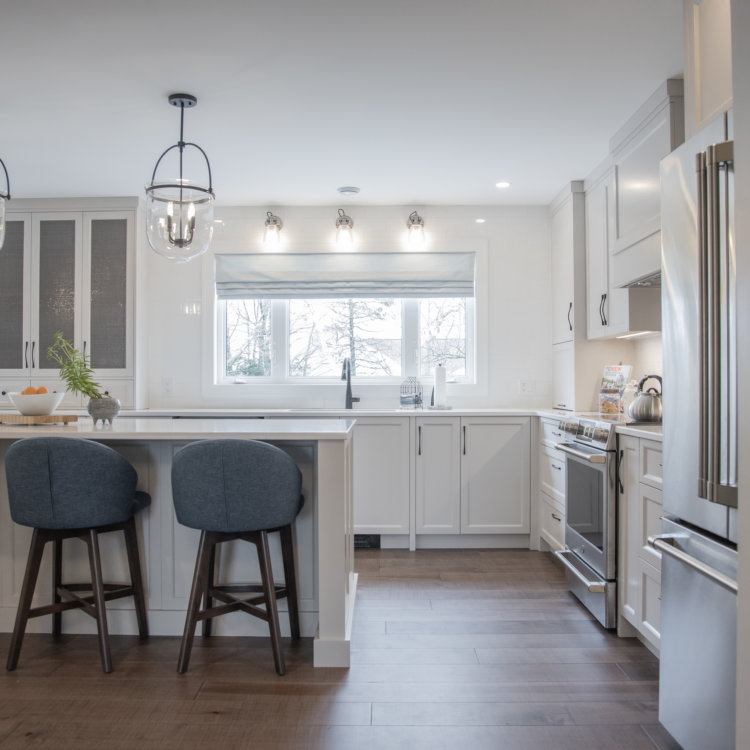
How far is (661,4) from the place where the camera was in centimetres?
208

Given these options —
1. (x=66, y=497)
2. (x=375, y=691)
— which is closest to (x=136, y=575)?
(x=66, y=497)

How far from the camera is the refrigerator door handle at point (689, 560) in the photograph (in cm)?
142

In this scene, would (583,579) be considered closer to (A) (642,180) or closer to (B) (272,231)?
(A) (642,180)

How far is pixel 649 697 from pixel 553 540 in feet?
5.18

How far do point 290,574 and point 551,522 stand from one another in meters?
1.96

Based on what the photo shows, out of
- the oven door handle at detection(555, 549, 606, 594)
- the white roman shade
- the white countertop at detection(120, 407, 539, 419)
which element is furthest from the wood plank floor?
the white roman shade

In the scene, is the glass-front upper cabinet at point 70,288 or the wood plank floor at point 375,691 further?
the glass-front upper cabinet at point 70,288

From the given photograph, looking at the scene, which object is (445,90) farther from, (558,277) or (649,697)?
(649,697)

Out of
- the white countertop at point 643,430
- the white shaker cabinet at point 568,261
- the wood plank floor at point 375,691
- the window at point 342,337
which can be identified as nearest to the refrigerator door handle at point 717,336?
the white countertop at point 643,430

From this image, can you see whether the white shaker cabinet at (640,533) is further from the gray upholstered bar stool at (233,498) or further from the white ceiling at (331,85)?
the white ceiling at (331,85)

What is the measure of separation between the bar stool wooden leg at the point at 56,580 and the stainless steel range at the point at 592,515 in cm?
231

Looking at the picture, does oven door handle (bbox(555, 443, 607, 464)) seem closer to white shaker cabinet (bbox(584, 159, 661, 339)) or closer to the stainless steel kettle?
the stainless steel kettle

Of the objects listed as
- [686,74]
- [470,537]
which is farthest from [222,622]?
[686,74]

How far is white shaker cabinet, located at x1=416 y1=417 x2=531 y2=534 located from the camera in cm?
399
